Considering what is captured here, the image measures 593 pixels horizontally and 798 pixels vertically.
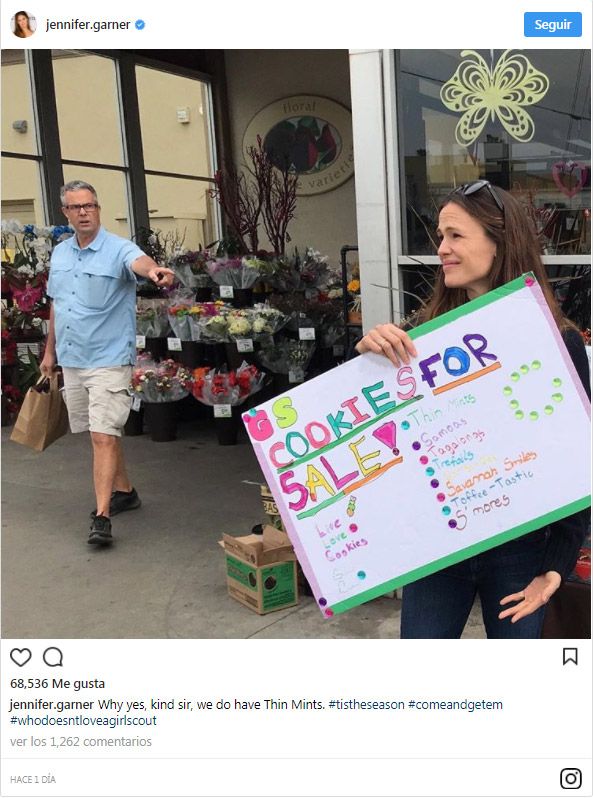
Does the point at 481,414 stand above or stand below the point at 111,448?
above

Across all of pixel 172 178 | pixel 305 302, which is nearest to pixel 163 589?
pixel 305 302

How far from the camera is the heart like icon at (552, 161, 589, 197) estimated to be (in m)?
2.59

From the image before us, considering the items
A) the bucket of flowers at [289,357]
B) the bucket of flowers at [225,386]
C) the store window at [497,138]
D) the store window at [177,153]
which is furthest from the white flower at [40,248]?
the store window at [497,138]

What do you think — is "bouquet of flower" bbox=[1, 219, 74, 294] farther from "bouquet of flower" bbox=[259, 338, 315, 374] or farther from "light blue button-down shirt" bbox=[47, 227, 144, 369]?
"light blue button-down shirt" bbox=[47, 227, 144, 369]

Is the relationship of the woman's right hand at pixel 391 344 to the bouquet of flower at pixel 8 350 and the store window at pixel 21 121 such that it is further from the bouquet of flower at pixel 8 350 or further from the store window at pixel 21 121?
the store window at pixel 21 121

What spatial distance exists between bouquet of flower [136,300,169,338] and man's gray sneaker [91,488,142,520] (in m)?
1.76

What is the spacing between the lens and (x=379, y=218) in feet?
9.46

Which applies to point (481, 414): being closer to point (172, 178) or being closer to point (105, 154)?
point (105, 154)

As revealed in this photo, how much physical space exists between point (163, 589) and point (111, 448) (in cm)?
84
